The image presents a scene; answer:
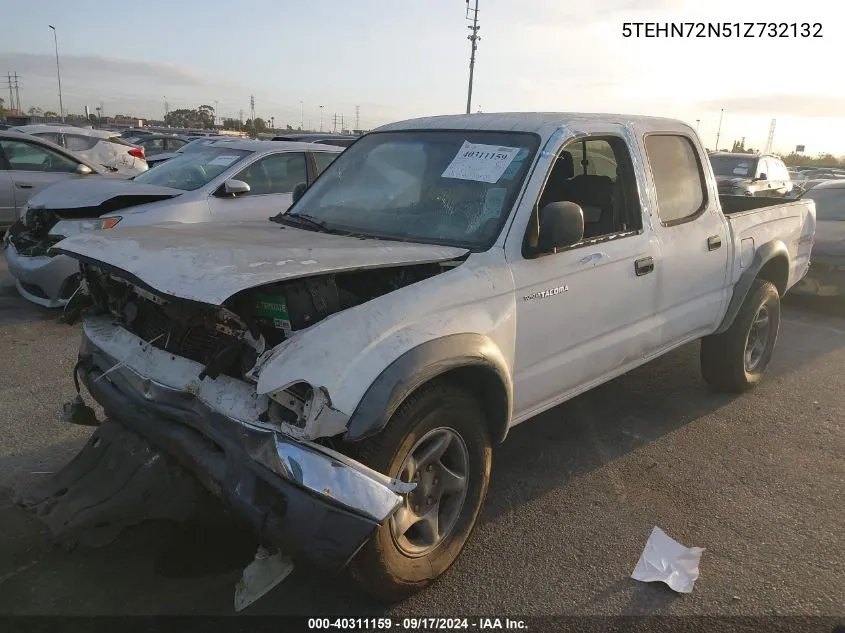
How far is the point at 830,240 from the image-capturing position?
8.00m

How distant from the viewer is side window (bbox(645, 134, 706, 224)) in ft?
13.3

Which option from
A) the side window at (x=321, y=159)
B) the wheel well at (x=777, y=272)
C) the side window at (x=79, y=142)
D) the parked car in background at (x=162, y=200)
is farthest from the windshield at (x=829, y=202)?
the side window at (x=79, y=142)

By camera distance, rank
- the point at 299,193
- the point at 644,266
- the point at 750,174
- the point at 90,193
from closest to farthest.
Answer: the point at 644,266, the point at 299,193, the point at 90,193, the point at 750,174

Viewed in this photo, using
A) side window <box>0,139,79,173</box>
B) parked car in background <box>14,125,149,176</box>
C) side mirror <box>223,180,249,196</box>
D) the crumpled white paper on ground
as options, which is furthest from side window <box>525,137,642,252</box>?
parked car in background <box>14,125,149,176</box>

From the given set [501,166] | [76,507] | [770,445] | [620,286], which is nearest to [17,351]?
[76,507]

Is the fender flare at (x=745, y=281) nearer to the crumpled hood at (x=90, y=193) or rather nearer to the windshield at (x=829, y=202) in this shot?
the windshield at (x=829, y=202)

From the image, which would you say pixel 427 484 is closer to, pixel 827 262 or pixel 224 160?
pixel 224 160

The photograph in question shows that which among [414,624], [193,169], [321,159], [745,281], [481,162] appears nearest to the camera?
[414,624]

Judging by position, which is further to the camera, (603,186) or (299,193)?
(299,193)

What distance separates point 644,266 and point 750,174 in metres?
11.7

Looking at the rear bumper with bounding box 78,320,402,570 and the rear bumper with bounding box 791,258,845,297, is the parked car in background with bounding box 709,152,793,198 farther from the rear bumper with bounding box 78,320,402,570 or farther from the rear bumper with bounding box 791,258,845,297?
the rear bumper with bounding box 78,320,402,570

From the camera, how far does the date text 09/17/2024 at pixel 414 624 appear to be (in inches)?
102

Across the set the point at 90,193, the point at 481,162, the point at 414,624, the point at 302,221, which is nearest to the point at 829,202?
the point at 481,162

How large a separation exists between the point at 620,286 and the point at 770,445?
1672 millimetres
